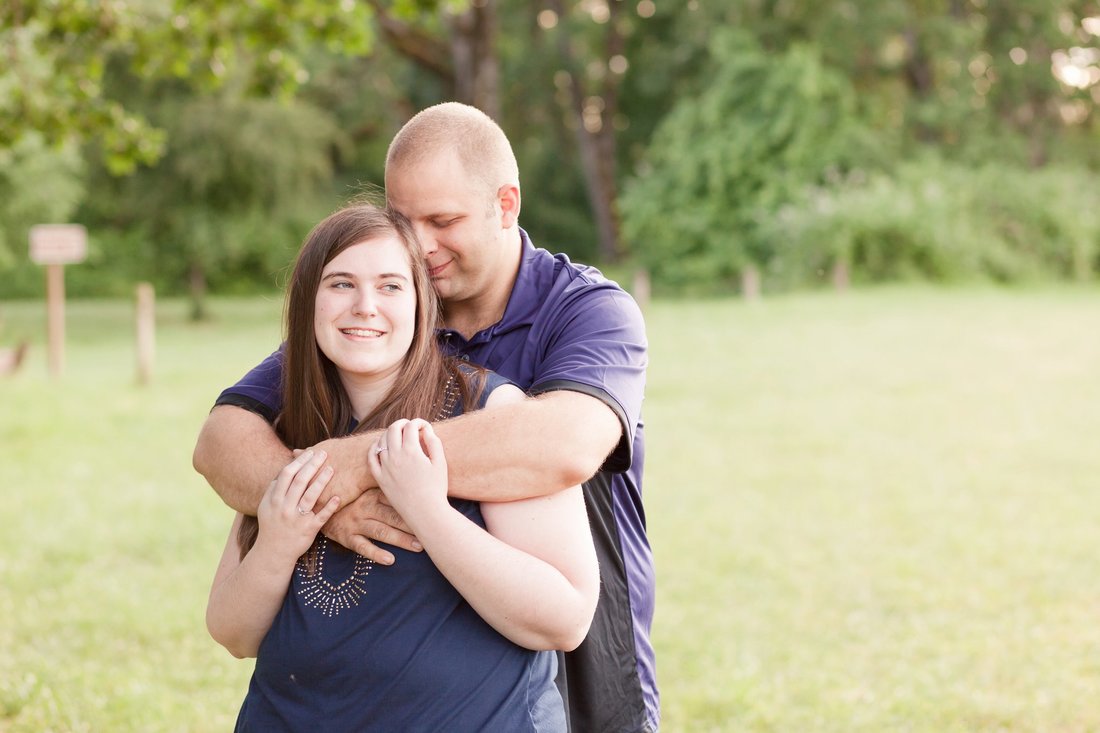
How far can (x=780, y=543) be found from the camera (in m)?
9.25

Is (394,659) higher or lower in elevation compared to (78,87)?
lower

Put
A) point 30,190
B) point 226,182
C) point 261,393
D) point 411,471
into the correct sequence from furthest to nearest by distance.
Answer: point 226,182 < point 30,190 < point 261,393 < point 411,471

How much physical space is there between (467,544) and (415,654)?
255mm

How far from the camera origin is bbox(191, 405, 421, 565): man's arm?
2451mm

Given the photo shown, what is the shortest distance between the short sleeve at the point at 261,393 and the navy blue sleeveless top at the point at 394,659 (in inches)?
19.4

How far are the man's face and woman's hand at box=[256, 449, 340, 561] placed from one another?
0.70 m

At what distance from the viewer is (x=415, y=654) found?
7.93 feet

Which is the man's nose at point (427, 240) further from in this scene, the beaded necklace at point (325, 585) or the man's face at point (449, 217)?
the beaded necklace at point (325, 585)

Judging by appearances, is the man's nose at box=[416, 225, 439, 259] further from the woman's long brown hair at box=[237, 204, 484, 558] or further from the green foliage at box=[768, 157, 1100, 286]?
the green foliage at box=[768, 157, 1100, 286]

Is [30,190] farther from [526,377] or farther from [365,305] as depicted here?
[365,305]

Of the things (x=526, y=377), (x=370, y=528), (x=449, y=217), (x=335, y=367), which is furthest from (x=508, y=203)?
(x=370, y=528)

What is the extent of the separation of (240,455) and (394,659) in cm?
63

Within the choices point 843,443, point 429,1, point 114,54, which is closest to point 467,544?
point 429,1

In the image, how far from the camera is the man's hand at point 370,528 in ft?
7.98
